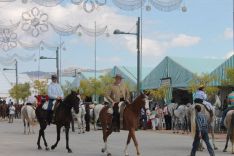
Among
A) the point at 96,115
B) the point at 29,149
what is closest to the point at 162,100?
the point at 96,115

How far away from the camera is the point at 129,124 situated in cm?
1675

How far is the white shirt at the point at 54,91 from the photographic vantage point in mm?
20000

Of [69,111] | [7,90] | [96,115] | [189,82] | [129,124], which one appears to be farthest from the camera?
[7,90]

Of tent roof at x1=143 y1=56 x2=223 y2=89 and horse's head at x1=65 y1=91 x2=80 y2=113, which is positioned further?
tent roof at x1=143 y1=56 x2=223 y2=89

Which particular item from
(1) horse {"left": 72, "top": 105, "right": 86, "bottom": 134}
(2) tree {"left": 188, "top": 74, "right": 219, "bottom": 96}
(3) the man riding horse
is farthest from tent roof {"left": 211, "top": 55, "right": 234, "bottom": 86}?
(3) the man riding horse

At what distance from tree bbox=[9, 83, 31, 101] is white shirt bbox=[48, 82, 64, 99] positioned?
5613 centimetres

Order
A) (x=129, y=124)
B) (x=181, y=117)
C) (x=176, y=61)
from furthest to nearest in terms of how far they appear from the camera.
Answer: (x=176, y=61)
(x=181, y=117)
(x=129, y=124)

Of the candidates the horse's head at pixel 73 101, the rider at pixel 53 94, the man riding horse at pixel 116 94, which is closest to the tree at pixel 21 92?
the rider at pixel 53 94

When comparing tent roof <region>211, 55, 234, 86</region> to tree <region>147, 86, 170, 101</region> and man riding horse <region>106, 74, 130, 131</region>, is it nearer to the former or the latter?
tree <region>147, 86, 170, 101</region>

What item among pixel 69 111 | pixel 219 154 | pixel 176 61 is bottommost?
pixel 219 154

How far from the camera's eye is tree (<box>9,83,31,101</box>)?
7569 cm

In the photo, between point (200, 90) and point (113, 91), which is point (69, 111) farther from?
point (200, 90)

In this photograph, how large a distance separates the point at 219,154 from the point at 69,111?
554 centimetres

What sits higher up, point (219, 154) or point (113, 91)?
point (113, 91)
